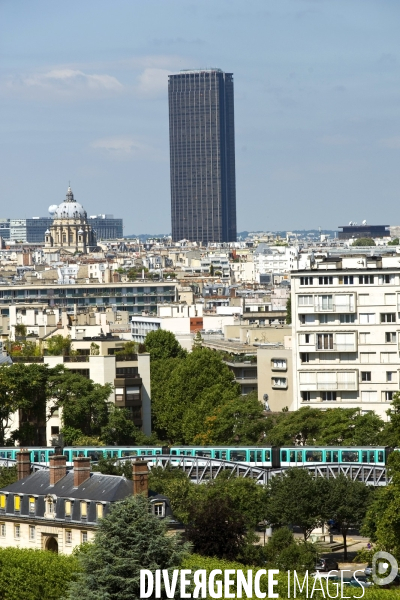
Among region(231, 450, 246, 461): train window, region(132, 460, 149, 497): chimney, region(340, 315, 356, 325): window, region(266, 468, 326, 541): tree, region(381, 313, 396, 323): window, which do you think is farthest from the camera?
region(340, 315, 356, 325): window

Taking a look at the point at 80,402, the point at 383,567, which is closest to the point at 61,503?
the point at 383,567

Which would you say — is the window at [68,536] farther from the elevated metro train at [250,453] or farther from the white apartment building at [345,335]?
the white apartment building at [345,335]

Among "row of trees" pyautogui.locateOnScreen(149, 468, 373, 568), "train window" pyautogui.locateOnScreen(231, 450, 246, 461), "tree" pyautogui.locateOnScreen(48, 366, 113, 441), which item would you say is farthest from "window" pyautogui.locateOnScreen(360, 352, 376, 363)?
"row of trees" pyautogui.locateOnScreen(149, 468, 373, 568)

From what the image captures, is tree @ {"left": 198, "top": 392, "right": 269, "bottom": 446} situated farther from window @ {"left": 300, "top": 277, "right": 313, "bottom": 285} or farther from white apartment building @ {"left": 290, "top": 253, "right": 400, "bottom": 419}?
window @ {"left": 300, "top": 277, "right": 313, "bottom": 285}

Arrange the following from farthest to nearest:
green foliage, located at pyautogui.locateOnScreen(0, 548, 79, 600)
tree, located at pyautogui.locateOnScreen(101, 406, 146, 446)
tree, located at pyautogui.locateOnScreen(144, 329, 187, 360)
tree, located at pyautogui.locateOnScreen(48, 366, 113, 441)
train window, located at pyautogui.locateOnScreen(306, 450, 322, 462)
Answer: tree, located at pyautogui.locateOnScreen(144, 329, 187, 360) < tree, located at pyautogui.locateOnScreen(48, 366, 113, 441) < tree, located at pyautogui.locateOnScreen(101, 406, 146, 446) < train window, located at pyautogui.locateOnScreen(306, 450, 322, 462) < green foliage, located at pyautogui.locateOnScreen(0, 548, 79, 600)

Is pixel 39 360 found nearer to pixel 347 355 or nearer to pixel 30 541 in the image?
pixel 347 355

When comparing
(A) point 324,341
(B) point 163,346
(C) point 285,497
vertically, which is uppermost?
(A) point 324,341

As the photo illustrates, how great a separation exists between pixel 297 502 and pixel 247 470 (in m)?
7.58

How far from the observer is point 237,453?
266 feet

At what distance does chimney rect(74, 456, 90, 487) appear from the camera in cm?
5747

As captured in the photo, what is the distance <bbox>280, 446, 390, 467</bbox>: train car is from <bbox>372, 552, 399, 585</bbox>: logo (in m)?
25.9

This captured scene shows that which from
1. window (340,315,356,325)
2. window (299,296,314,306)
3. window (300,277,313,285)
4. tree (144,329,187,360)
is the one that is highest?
window (300,277,313,285)

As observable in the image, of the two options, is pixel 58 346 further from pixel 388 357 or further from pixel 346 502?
pixel 346 502

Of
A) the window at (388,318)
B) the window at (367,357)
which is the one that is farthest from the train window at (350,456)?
the window at (388,318)
